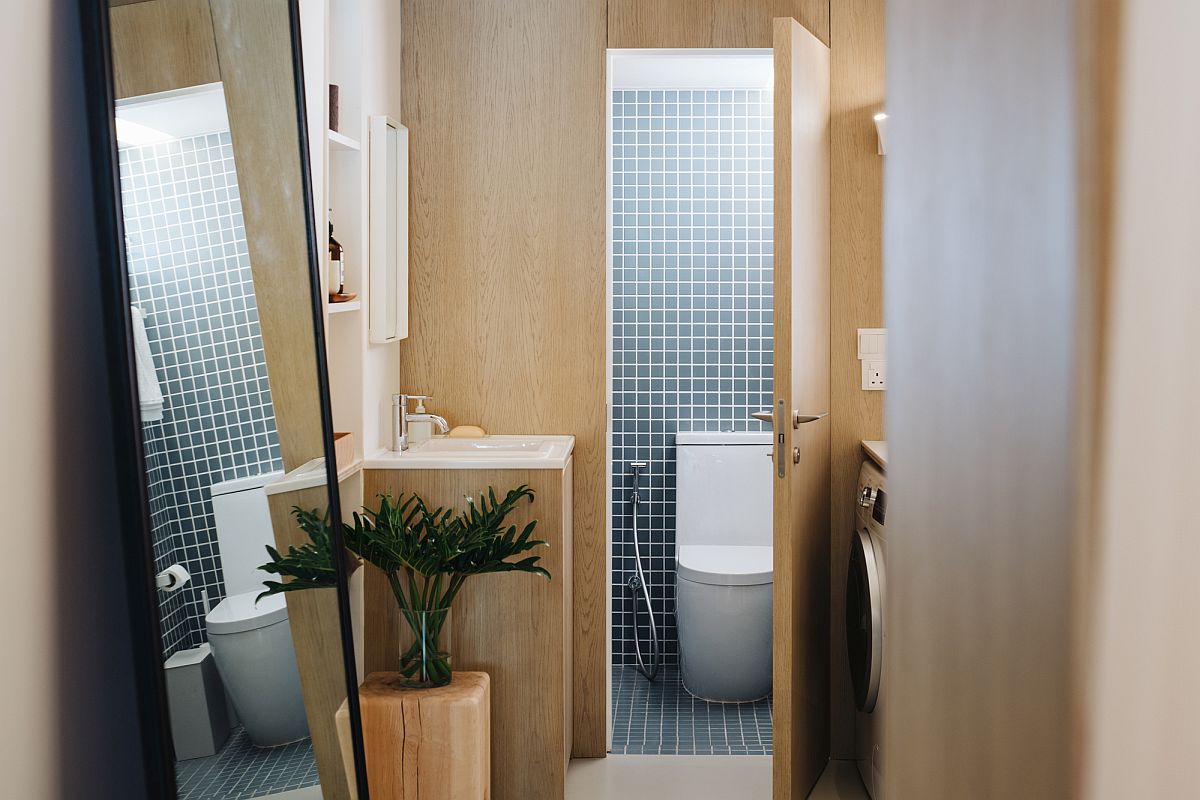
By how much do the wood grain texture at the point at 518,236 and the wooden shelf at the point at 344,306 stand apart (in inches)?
21.0

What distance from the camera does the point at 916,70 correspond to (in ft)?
0.53

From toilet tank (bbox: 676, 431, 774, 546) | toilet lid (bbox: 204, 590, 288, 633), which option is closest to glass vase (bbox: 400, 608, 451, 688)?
toilet lid (bbox: 204, 590, 288, 633)

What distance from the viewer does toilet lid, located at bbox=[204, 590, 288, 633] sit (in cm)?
130

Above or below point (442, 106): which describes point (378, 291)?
below

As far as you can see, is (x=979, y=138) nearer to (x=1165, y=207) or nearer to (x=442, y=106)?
(x=1165, y=207)

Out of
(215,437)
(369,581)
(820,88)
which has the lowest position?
(369,581)

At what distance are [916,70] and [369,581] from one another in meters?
2.49

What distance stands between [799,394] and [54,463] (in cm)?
173

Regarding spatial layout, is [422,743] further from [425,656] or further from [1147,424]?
[1147,424]

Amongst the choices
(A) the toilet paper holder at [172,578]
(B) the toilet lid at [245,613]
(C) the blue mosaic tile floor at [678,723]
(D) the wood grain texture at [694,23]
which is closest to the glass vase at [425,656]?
(B) the toilet lid at [245,613]

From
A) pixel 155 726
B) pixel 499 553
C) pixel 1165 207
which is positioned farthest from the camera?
pixel 499 553

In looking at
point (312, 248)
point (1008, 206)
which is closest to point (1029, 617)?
point (1008, 206)

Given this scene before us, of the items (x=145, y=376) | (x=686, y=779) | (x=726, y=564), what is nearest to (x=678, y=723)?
(x=686, y=779)

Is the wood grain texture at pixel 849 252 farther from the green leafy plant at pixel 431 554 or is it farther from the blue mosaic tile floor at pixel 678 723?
the green leafy plant at pixel 431 554
